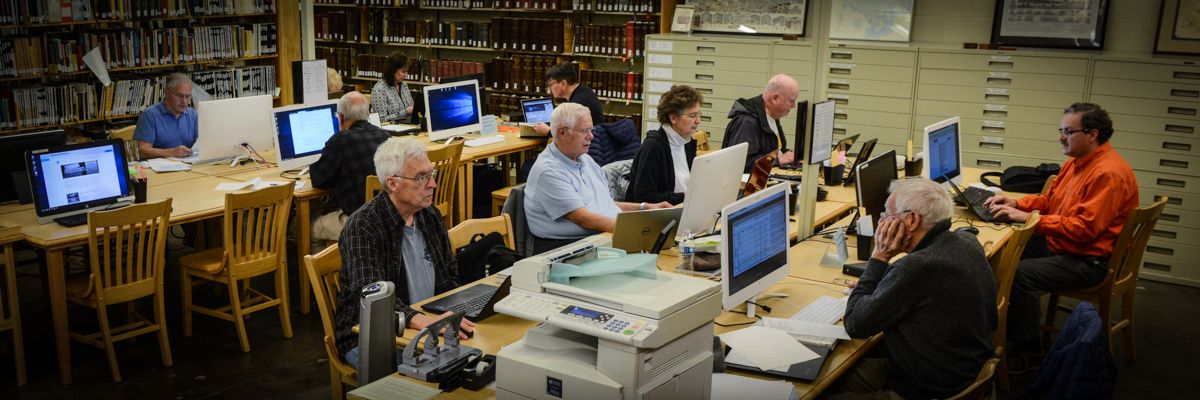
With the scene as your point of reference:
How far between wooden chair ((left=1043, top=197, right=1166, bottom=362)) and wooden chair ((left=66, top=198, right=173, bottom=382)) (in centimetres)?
415

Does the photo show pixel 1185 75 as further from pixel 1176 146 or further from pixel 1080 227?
pixel 1080 227

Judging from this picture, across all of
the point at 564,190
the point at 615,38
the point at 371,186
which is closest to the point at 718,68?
the point at 615,38

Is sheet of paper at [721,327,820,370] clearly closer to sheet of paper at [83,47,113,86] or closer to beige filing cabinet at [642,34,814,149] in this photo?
beige filing cabinet at [642,34,814,149]

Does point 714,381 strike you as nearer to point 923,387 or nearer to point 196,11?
point 923,387

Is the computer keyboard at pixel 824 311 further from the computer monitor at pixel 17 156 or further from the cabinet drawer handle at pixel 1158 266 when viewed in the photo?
the cabinet drawer handle at pixel 1158 266

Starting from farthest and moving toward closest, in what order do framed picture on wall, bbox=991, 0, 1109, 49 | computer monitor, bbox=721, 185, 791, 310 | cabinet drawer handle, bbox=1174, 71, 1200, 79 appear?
framed picture on wall, bbox=991, 0, 1109, 49 < cabinet drawer handle, bbox=1174, 71, 1200, 79 < computer monitor, bbox=721, 185, 791, 310

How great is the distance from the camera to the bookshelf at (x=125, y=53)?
21.6 ft

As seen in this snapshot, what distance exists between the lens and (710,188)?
3830 mm

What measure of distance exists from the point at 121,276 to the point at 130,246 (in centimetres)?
15

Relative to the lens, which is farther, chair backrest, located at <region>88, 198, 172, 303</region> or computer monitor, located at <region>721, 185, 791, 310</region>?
chair backrest, located at <region>88, 198, 172, 303</region>

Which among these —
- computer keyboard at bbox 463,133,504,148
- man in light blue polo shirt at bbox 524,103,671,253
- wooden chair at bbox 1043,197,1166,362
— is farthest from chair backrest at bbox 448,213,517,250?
computer keyboard at bbox 463,133,504,148

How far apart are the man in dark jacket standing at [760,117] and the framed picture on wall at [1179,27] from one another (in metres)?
2.55

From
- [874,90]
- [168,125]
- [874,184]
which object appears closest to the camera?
[874,184]

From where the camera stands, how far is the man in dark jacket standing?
5.68m
